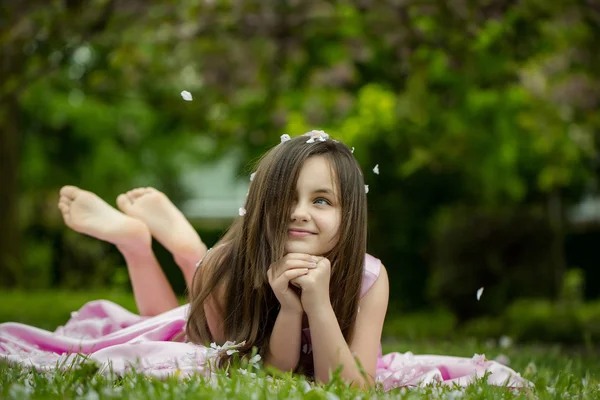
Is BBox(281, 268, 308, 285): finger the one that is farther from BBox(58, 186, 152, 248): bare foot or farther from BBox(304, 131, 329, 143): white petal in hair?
BBox(58, 186, 152, 248): bare foot

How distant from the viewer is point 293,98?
8484 millimetres

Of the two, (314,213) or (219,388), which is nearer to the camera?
(219,388)

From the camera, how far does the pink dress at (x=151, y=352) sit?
8.64ft

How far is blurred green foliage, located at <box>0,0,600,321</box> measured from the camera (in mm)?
5473

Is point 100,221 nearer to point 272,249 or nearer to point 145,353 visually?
point 145,353

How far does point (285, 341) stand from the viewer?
262cm

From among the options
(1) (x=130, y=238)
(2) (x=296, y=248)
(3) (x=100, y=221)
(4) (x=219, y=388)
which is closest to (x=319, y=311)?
(2) (x=296, y=248)

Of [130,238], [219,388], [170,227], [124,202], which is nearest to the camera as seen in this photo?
[219,388]

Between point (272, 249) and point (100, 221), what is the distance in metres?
1.34

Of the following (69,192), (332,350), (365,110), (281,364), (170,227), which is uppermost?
(365,110)

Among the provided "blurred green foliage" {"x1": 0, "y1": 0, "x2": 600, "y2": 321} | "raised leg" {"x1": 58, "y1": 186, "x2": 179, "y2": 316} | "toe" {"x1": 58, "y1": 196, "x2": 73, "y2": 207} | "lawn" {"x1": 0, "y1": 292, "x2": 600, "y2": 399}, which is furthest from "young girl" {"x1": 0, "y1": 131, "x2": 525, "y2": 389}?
"blurred green foliage" {"x1": 0, "y1": 0, "x2": 600, "y2": 321}

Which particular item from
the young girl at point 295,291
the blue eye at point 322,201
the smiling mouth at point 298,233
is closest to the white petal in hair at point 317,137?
the young girl at point 295,291

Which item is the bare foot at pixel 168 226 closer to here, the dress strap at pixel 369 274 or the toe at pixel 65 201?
the toe at pixel 65 201

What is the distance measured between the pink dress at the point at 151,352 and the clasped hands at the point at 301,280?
0.94 feet
